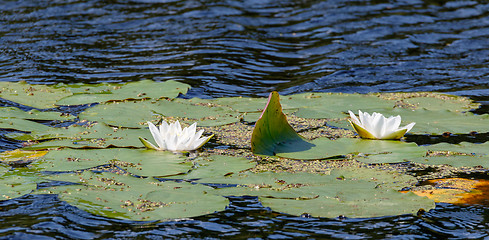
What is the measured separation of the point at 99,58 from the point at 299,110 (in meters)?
3.02

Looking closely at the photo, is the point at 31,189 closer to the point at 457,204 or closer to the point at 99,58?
the point at 457,204

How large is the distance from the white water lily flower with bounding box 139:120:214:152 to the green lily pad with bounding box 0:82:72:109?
4.82ft

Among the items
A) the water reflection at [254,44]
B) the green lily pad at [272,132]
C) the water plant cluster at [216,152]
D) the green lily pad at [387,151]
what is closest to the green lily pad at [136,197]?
the water plant cluster at [216,152]

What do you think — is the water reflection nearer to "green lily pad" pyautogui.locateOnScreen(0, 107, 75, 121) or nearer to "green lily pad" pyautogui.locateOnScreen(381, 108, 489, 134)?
"green lily pad" pyautogui.locateOnScreen(381, 108, 489, 134)

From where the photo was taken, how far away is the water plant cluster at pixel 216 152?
110 inches

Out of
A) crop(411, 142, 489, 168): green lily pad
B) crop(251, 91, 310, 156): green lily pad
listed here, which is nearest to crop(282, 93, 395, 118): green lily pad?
crop(251, 91, 310, 156): green lily pad

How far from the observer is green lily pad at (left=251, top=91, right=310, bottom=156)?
11.8ft

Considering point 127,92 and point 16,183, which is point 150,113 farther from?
point 16,183

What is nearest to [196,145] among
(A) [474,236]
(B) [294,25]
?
(A) [474,236]

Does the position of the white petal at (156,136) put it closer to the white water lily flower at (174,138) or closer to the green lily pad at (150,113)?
the white water lily flower at (174,138)

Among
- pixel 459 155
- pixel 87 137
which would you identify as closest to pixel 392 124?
pixel 459 155

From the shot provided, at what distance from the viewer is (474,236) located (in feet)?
8.41

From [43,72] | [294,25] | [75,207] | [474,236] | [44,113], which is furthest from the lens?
[294,25]

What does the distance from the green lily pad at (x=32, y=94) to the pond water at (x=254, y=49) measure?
0.15m
